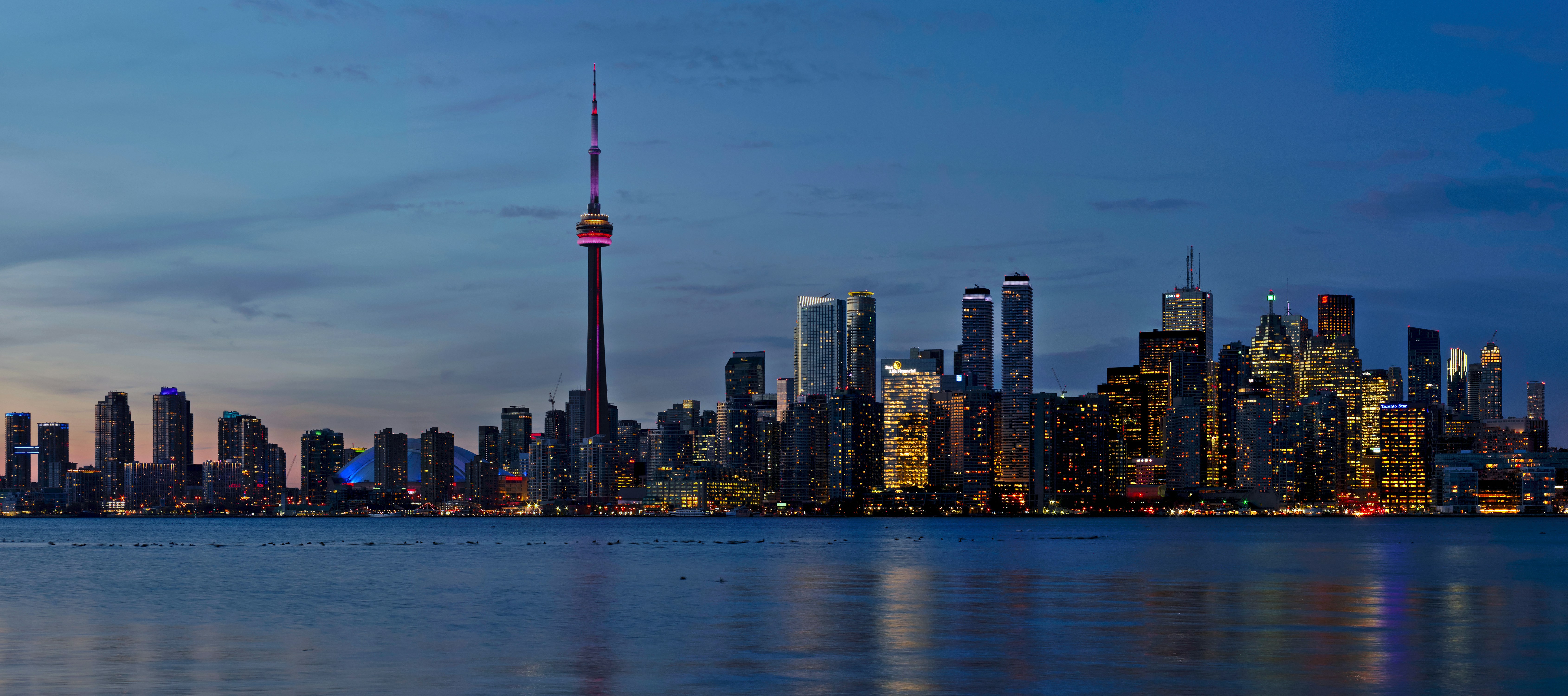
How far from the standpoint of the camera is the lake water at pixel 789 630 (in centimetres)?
4609

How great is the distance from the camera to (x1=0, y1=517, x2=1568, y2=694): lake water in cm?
4609

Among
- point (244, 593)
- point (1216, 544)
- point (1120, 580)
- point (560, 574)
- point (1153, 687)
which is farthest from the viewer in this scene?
point (1216, 544)

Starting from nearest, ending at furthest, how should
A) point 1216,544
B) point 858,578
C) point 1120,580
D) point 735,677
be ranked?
point 735,677 < point 1120,580 < point 858,578 < point 1216,544

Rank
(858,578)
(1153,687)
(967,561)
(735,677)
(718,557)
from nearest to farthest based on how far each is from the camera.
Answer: (1153,687) → (735,677) → (858,578) → (967,561) → (718,557)

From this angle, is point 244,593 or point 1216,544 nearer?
point 244,593

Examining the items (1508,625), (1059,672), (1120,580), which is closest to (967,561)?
(1120,580)

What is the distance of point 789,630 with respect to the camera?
64.6 meters

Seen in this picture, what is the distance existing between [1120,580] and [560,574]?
4190cm

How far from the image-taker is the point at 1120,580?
340 feet

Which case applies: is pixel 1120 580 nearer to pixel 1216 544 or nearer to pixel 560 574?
pixel 560 574

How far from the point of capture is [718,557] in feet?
511

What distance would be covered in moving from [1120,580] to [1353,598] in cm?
2109

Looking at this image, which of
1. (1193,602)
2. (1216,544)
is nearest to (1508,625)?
(1193,602)

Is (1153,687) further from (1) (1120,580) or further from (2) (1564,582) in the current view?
(2) (1564,582)
